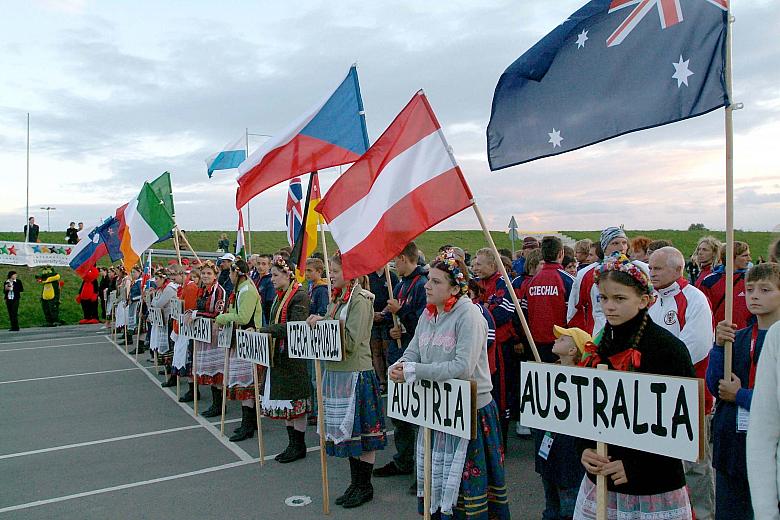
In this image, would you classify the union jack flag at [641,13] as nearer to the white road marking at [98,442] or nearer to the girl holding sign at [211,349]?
the girl holding sign at [211,349]

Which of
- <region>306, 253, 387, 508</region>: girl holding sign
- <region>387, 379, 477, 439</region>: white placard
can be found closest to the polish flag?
<region>306, 253, 387, 508</region>: girl holding sign

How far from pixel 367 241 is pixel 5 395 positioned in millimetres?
9411

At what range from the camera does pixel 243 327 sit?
782 centimetres

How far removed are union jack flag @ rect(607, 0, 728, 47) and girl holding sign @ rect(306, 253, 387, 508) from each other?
9.63 feet

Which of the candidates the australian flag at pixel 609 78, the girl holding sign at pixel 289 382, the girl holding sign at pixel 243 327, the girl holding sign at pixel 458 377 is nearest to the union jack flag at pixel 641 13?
the australian flag at pixel 609 78

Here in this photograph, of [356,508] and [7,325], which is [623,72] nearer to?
[356,508]

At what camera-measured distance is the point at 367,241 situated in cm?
474

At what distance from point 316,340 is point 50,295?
21327 millimetres

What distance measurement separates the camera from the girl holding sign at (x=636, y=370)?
2.81 m

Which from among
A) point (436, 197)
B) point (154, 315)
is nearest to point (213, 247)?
point (154, 315)

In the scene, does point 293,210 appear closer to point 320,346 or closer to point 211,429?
point 211,429

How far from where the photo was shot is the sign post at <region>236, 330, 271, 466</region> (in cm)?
650

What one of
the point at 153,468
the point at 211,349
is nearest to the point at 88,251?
the point at 211,349

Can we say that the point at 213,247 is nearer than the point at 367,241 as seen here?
No
